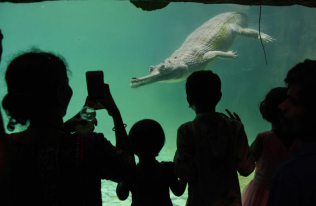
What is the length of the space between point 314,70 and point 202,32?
8618 mm

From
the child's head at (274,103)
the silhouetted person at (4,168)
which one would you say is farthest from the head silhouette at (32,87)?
the child's head at (274,103)

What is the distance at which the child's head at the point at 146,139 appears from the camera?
1.45 meters

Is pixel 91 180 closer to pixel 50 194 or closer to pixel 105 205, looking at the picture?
pixel 50 194

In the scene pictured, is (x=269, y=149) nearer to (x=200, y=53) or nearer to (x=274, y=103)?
(x=274, y=103)

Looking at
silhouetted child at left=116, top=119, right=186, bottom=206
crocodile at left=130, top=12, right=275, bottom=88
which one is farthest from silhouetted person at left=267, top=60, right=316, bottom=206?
crocodile at left=130, top=12, right=275, bottom=88

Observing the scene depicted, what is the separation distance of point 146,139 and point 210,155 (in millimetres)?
404

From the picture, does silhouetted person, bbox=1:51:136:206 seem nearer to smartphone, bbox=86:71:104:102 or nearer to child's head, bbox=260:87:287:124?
smartphone, bbox=86:71:104:102

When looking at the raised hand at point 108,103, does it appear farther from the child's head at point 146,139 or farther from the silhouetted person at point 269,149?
the silhouetted person at point 269,149

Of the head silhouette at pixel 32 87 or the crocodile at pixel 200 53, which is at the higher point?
the crocodile at pixel 200 53

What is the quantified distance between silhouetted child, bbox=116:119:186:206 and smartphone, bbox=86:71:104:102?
368mm

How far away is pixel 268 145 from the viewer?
176cm

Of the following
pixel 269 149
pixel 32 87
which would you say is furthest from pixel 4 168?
pixel 269 149

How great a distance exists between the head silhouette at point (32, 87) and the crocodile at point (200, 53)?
5862 mm

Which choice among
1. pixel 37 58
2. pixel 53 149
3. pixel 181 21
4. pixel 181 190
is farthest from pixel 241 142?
pixel 181 21
